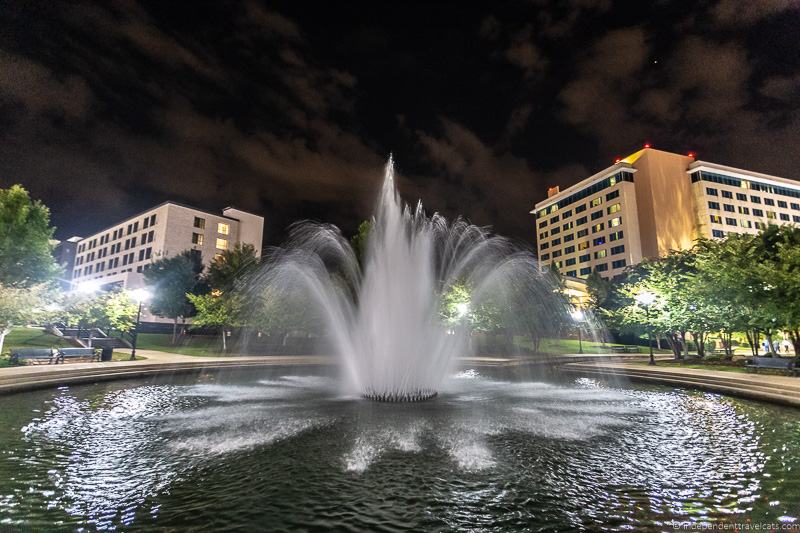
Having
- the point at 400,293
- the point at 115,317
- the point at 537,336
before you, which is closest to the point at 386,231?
the point at 400,293

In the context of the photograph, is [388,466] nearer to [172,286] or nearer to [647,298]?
[647,298]

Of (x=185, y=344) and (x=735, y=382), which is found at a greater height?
(x=185, y=344)

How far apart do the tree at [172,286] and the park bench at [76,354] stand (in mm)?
26415

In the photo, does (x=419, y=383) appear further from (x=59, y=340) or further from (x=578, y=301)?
(x=578, y=301)

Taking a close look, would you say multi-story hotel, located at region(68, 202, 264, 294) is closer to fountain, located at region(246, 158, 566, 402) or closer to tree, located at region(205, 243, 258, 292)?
tree, located at region(205, 243, 258, 292)

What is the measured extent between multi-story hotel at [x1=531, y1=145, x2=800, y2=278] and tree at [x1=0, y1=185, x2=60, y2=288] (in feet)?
333

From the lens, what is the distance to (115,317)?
33.8 m

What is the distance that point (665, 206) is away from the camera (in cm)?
10075

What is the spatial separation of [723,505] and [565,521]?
3138 millimetres

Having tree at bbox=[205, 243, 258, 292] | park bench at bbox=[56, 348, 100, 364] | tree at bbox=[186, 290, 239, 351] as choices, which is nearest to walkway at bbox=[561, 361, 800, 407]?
tree at bbox=[186, 290, 239, 351]

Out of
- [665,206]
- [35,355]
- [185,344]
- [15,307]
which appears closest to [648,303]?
[35,355]

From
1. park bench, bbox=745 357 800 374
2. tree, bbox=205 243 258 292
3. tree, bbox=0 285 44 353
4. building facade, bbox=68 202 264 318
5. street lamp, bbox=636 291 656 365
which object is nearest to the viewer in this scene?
park bench, bbox=745 357 800 374

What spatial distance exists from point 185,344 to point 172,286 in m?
10.0

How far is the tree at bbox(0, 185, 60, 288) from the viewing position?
37312 mm
